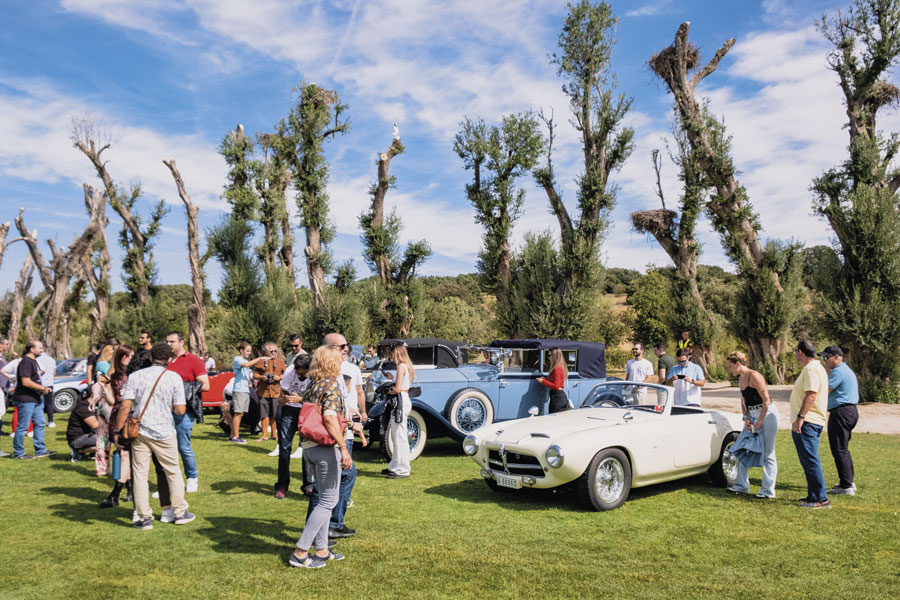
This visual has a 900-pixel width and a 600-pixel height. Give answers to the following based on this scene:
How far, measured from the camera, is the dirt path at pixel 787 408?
46.5ft

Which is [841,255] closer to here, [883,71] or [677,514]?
[883,71]

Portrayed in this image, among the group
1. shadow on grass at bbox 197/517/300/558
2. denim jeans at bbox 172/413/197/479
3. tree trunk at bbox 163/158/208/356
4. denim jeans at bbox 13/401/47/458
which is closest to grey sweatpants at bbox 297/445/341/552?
shadow on grass at bbox 197/517/300/558

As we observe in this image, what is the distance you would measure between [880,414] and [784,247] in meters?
8.74

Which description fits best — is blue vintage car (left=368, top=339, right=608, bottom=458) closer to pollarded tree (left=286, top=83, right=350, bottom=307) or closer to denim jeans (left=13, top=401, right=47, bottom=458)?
denim jeans (left=13, top=401, right=47, bottom=458)

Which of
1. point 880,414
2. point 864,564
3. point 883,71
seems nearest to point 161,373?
point 864,564

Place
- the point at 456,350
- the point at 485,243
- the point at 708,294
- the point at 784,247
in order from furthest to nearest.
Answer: the point at 708,294
the point at 485,243
the point at 784,247
the point at 456,350

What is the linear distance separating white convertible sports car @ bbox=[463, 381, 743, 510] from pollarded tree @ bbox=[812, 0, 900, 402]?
14.4 meters

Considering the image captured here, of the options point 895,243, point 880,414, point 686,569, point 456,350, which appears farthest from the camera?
point 895,243

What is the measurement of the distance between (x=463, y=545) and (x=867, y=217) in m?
19.1

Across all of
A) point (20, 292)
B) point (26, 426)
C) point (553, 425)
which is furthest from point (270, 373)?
point (20, 292)

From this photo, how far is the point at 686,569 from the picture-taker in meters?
5.06

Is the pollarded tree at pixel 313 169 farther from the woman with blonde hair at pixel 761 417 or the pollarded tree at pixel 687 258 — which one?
the woman with blonde hair at pixel 761 417

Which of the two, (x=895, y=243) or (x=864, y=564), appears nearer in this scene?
(x=864, y=564)

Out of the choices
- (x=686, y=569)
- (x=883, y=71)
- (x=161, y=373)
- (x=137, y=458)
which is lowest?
(x=686, y=569)
